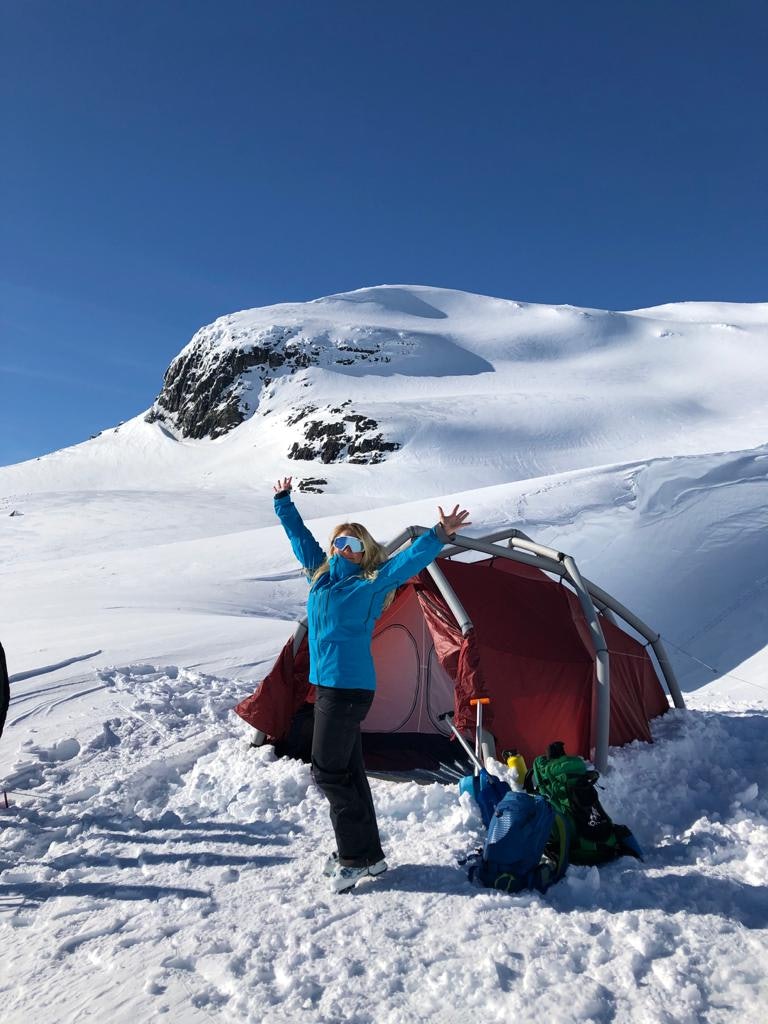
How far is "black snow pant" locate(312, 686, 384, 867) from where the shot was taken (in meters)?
3.82

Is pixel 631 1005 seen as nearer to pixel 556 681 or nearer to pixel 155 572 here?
pixel 556 681

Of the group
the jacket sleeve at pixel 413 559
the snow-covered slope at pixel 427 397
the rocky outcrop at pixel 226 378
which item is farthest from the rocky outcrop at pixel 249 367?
the jacket sleeve at pixel 413 559

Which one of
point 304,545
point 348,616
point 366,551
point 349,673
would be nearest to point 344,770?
point 349,673

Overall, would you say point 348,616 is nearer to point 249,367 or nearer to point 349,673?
point 349,673

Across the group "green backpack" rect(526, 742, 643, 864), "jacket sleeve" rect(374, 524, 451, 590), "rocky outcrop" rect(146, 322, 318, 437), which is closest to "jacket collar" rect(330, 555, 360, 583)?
"jacket sleeve" rect(374, 524, 451, 590)

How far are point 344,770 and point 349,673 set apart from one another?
516mm

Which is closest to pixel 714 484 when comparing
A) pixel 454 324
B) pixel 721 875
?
pixel 721 875

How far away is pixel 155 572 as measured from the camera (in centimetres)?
1716

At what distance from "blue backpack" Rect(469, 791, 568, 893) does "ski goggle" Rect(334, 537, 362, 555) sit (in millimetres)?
1568

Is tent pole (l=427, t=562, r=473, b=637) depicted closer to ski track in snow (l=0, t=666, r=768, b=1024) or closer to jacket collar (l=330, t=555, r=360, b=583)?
ski track in snow (l=0, t=666, r=768, b=1024)

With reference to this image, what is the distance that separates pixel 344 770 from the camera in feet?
12.7

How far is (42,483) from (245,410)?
2428cm

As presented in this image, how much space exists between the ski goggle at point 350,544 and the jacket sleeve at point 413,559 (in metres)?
0.17

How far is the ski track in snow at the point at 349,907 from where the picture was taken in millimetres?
2898
